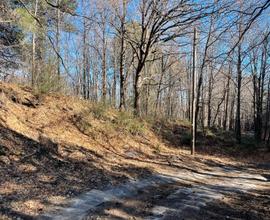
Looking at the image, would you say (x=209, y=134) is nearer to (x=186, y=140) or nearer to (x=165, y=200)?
(x=186, y=140)

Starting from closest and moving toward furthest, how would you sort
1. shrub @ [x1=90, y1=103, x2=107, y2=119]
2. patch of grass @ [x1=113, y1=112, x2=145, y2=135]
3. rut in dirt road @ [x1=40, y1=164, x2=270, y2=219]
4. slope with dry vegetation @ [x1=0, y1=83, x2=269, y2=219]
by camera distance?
rut in dirt road @ [x1=40, y1=164, x2=270, y2=219], slope with dry vegetation @ [x1=0, y1=83, x2=269, y2=219], shrub @ [x1=90, y1=103, x2=107, y2=119], patch of grass @ [x1=113, y1=112, x2=145, y2=135]

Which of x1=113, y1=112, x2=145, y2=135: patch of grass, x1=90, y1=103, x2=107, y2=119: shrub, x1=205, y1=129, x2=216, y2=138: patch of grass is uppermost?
x1=90, y1=103, x2=107, y2=119: shrub

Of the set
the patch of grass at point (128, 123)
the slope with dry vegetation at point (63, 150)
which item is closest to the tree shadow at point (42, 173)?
the slope with dry vegetation at point (63, 150)

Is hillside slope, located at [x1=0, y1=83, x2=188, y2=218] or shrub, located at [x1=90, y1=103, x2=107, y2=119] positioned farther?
shrub, located at [x1=90, y1=103, x2=107, y2=119]

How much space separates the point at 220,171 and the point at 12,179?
8.59 metres

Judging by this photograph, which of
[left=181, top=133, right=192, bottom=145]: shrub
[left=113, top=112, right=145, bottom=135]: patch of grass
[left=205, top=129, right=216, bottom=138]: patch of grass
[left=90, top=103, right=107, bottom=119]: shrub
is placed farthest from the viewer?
[left=205, top=129, right=216, bottom=138]: patch of grass

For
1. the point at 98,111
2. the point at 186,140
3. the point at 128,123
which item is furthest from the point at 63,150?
the point at 186,140

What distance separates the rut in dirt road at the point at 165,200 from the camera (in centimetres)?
671

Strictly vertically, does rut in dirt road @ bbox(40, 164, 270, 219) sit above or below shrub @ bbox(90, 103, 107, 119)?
below

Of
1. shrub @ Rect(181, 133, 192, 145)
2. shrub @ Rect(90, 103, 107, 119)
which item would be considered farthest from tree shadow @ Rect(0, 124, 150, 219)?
shrub @ Rect(181, 133, 192, 145)

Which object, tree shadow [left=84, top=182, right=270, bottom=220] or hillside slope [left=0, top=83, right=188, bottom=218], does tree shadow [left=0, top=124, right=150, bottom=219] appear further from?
tree shadow [left=84, top=182, right=270, bottom=220]

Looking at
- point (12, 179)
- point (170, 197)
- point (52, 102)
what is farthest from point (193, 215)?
point (52, 102)

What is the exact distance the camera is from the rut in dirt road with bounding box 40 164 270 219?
671cm

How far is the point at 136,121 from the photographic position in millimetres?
18469
